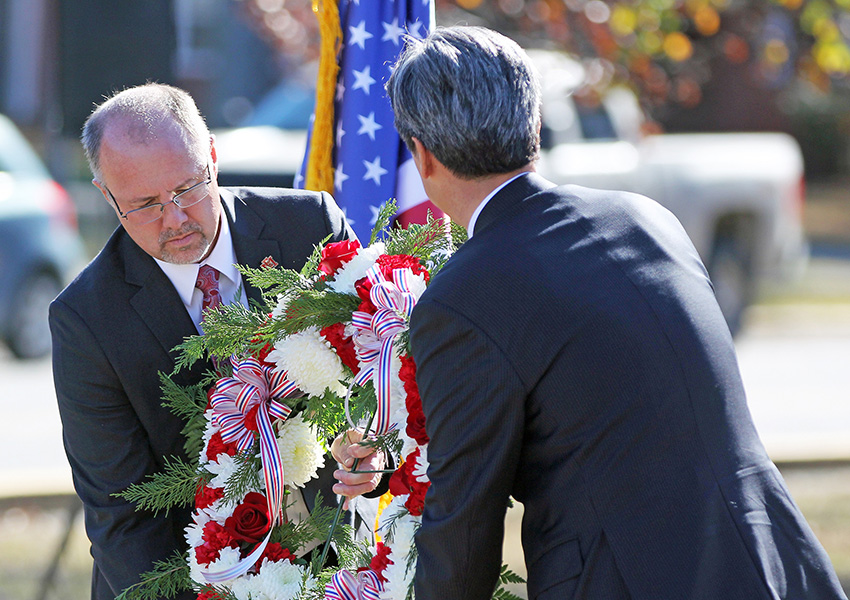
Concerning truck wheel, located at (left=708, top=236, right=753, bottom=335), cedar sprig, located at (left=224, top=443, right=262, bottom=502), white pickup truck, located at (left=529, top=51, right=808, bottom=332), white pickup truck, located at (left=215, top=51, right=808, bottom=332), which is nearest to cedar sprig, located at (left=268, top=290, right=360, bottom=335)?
cedar sprig, located at (left=224, top=443, right=262, bottom=502)

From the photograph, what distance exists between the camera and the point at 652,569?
1800 mm

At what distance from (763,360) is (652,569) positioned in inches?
331

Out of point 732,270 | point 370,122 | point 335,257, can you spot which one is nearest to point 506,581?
point 335,257

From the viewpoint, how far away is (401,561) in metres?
2.04

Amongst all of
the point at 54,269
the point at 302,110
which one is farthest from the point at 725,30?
the point at 54,269

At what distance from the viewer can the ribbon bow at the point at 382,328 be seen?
2055mm

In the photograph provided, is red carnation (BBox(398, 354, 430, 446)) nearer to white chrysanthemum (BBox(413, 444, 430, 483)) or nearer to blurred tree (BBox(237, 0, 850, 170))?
white chrysanthemum (BBox(413, 444, 430, 483))

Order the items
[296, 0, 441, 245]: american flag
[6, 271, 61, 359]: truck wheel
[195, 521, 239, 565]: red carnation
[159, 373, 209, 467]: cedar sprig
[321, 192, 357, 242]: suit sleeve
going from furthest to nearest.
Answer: [6, 271, 61, 359]: truck wheel → [296, 0, 441, 245]: american flag → [321, 192, 357, 242]: suit sleeve → [159, 373, 209, 467]: cedar sprig → [195, 521, 239, 565]: red carnation

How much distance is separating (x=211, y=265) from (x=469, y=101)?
1.05 m

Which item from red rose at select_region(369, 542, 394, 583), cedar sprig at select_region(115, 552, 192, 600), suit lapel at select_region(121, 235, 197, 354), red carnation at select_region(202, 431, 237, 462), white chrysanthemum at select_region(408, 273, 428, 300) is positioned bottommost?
cedar sprig at select_region(115, 552, 192, 600)

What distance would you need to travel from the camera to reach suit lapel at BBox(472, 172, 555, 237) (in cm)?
194

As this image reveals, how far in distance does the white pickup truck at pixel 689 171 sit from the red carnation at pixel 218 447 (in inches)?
273

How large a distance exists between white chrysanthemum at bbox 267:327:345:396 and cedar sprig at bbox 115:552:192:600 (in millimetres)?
590

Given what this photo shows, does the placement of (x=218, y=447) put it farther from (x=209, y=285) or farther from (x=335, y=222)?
(x=335, y=222)
